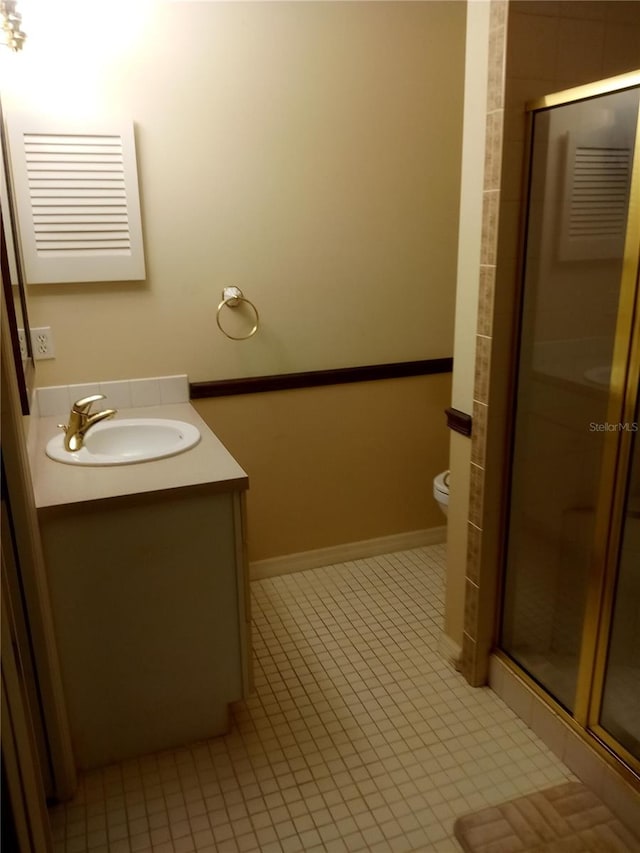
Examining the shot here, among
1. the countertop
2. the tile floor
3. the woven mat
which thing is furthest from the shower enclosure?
the countertop

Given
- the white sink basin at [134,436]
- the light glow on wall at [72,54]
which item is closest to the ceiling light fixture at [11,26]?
the light glow on wall at [72,54]

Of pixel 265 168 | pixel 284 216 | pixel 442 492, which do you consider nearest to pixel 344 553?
pixel 442 492

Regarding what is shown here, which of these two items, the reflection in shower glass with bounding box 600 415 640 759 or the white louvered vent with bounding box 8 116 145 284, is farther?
the white louvered vent with bounding box 8 116 145 284

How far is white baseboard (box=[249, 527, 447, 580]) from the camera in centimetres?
284

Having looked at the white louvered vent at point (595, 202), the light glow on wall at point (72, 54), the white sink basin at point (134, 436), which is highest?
the light glow on wall at point (72, 54)

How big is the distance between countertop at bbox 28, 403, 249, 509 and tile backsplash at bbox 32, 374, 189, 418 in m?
0.34

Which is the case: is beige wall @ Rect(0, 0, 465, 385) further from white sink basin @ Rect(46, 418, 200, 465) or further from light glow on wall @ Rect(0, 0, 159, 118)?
white sink basin @ Rect(46, 418, 200, 465)

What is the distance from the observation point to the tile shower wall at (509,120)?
1.64 metres

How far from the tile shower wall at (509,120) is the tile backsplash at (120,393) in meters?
1.14

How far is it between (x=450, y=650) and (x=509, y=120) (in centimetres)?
161

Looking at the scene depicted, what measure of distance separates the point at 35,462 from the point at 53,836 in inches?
36.9

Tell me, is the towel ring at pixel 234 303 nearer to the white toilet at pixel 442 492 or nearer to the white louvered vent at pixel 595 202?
the white toilet at pixel 442 492

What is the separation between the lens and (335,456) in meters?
2.83

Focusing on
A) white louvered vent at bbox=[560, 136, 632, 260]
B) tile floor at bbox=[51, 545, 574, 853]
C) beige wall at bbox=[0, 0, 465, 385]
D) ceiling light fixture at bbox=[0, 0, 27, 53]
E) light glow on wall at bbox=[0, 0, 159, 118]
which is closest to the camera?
white louvered vent at bbox=[560, 136, 632, 260]
